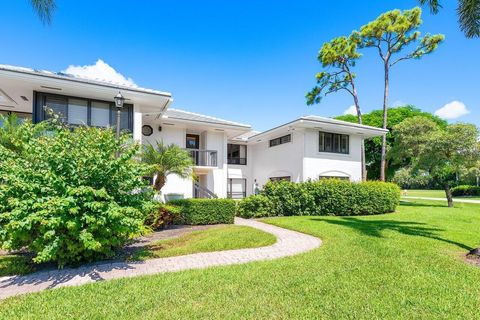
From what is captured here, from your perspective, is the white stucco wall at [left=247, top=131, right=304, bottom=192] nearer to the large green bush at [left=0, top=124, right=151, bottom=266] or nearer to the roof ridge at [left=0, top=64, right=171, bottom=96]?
the roof ridge at [left=0, top=64, right=171, bottom=96]

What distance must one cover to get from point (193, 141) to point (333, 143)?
10573 millimetres

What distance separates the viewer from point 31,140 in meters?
5.67

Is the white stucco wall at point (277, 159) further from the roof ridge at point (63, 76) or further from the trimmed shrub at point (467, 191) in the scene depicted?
the trimmed shrub at point (467, 191)

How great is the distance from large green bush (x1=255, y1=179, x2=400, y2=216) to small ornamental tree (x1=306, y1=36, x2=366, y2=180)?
1119cm

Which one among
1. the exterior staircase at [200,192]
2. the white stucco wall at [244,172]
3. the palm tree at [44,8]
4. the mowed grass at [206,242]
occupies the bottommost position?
the mowed grass at [206,242]

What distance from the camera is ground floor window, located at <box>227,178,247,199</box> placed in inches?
867

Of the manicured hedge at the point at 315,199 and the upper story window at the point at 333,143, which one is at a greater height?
the upper story window at the point at 333,143

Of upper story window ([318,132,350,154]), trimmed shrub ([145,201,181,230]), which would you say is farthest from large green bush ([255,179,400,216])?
trimmed shrub ([145,201,181,230])

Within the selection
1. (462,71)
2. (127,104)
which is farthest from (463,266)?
(127,104)

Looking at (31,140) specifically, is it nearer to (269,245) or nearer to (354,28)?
(269,245)

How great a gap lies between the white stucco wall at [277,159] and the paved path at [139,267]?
35.9ft

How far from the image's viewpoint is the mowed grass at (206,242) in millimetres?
6934

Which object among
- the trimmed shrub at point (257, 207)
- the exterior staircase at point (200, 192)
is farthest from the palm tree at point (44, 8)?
the trimmed shrub at point (257, 207)

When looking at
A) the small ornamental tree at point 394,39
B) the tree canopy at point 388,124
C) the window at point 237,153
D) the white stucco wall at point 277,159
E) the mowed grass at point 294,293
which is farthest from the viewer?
the tree canopy at point 388,124
